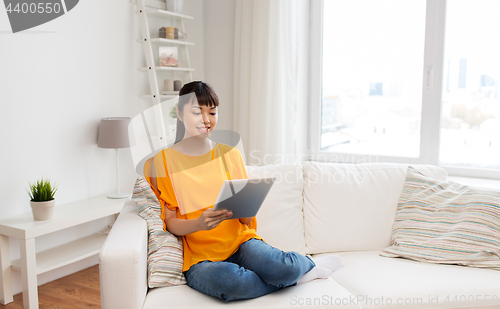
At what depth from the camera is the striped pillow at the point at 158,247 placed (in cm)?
146

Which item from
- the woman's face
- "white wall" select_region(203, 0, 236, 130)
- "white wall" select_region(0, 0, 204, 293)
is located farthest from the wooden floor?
"white wall" select_region(203, 0, 236, 130)

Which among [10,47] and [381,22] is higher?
[381,22]

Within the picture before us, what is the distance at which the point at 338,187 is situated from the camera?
194cm

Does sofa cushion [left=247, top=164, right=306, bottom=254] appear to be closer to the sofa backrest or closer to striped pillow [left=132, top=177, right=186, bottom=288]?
the sofa backrest

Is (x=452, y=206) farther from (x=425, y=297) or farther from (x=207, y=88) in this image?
(x=207, y=88)

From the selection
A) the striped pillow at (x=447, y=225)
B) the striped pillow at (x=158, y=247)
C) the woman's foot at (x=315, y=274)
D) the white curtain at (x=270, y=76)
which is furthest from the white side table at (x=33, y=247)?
the striped pillow at (x=447, y=225)

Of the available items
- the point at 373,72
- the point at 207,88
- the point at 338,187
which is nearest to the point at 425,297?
the point at 338,187

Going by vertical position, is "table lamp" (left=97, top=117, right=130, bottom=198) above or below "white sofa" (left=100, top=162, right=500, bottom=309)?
above

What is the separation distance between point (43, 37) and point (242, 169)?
4.99 feet

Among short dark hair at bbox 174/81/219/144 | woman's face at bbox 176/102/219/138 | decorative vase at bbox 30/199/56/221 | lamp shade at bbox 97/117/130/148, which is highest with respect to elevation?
short dark hair at bbox 174/81/219/144

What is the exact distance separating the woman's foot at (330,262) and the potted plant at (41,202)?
4.72 feet

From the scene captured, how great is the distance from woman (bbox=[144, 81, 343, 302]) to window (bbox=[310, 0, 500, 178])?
5.23 ft

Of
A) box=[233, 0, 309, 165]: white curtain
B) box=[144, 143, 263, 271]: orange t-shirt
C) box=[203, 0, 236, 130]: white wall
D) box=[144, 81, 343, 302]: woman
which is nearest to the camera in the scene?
box=[144, 81, 343, 302]: woman

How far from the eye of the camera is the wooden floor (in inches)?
85.9
